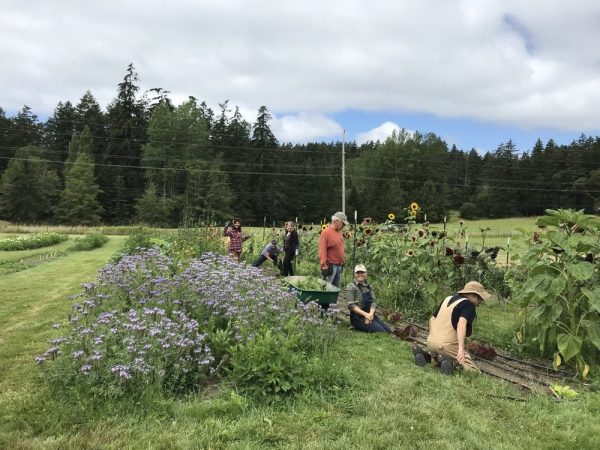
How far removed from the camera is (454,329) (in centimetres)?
537

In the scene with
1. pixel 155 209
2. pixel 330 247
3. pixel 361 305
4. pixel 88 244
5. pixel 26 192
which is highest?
pixel 26 192

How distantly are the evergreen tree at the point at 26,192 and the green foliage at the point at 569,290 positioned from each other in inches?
2158

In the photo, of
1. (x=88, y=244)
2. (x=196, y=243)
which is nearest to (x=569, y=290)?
(x=196, y=243)

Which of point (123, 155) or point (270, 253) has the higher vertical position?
point (123, 155)

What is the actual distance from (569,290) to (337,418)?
10.7 ft

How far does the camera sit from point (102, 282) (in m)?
6.03

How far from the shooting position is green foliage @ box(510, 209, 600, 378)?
5.24m

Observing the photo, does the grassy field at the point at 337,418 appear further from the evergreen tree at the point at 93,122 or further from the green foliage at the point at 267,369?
the evergreen tree at the point at 93,122

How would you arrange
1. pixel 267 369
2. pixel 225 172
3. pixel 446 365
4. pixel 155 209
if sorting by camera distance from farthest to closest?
pixel 225 172 → pixel 155 209 → pixel 446 365 → pixel 267 369

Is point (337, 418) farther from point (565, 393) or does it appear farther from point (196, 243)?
point (196, 243)

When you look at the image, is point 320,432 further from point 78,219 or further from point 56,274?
point 78,219

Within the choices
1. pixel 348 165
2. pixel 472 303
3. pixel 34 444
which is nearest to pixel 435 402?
pixel 472 303

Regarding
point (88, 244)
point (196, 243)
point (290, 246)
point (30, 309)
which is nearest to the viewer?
point (30, 309)

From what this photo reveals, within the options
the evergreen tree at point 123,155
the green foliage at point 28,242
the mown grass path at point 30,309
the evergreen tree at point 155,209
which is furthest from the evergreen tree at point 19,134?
the mown grass path at point 30,309
